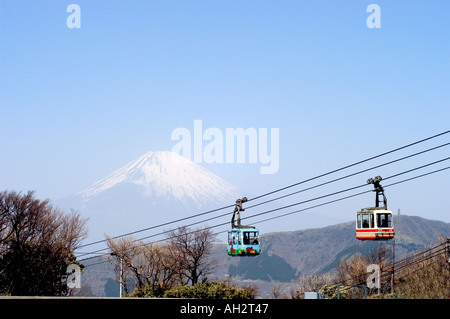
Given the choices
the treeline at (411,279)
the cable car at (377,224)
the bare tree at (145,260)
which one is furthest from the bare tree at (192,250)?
the cable car at (377,224)

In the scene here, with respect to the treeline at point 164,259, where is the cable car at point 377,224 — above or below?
above

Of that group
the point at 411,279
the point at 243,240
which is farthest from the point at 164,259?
the point at 243,240

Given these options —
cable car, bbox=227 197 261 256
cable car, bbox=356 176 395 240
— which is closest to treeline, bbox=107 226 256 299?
cable car, bbox=227 197 261 256

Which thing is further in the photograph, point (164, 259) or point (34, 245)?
point (164, 259)

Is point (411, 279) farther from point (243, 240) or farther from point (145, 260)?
point (243, 240)

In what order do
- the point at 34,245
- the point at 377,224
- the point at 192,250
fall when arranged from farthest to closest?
the point at 192,250 < the point at 34,245 < the point at 377,224

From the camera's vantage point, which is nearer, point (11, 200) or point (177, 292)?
point (177, 292)

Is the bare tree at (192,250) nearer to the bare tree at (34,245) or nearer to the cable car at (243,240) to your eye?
the bare tree at (34,245)

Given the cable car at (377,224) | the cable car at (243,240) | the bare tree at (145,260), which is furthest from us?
the bare tree at (145,260)

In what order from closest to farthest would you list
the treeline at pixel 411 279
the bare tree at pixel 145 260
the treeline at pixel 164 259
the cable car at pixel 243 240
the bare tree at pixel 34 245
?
1. the cable car at pixel 243 240
2. the bare tree at pixel 34 245
3. the treeline at pixel 164 259
4. the bare tree at pixel 145 260
5. the treeline at pixel 411 279
